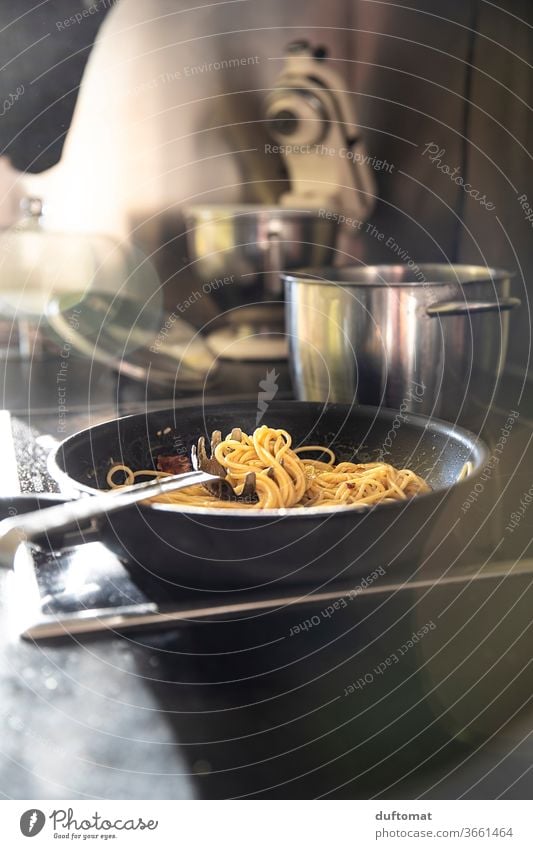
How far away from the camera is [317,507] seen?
1.26 feet

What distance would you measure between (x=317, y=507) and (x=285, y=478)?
0.08m

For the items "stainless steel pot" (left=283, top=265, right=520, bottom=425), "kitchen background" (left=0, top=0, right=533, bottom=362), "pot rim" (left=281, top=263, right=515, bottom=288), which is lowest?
"stainless steel pot" (left=283, top=265, right=520, bottom=425)

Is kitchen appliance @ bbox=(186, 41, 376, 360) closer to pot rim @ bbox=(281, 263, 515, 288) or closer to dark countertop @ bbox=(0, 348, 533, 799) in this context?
pot rim @ bbox=(281, 263, 515, 288)

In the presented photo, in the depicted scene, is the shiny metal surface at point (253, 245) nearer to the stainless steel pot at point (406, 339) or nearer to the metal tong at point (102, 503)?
the stainless steel pot at point (406, 339)

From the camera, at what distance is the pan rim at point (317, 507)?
0.36m

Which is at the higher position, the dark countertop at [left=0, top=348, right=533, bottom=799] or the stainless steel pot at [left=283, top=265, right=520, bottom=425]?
the stainless steel pot at [left=283, top=265, right=520, bottom=425]

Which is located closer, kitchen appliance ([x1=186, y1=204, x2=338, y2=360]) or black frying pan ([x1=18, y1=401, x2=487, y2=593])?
black frying pan ([x1=18, y1=401, x2=487, y2=593])

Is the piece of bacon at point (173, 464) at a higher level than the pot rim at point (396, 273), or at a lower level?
lower

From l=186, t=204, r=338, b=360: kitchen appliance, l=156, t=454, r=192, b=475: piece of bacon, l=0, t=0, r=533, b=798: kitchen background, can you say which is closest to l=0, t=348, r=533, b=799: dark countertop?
l=0, t=0, r=533, b=798: kitchen background

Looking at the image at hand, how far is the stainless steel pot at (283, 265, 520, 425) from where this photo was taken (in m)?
0.54

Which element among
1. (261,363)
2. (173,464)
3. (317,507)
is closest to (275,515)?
(317,507)

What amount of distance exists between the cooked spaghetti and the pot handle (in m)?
0.12

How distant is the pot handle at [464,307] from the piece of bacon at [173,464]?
0.64 ft

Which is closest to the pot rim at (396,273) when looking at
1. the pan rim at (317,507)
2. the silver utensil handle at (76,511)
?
the pan rim at (317,507)
